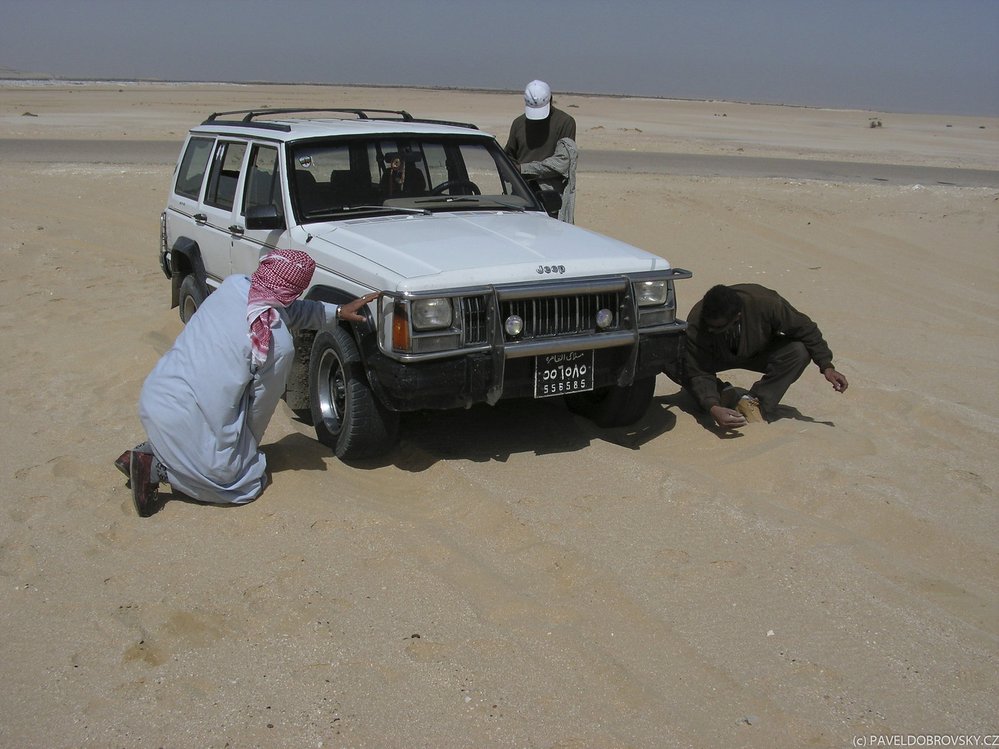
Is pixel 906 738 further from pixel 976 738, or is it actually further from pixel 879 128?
pixel 879 128

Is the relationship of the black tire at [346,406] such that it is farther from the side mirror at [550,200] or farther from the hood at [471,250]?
the side mirror at [550,200]

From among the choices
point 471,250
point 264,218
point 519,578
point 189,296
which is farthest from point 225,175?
point 519,578

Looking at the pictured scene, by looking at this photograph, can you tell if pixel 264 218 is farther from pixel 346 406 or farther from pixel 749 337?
pixel 749 337

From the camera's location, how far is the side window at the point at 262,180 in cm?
682

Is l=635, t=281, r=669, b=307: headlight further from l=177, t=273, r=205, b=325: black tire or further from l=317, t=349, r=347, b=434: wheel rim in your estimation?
l=177, t=273, r=205, b=325: black tire

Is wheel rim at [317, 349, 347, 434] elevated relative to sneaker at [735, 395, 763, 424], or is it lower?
elevated

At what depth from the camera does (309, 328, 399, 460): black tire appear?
5684 mm

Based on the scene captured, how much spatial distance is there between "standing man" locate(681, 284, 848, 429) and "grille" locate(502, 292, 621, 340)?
91cm

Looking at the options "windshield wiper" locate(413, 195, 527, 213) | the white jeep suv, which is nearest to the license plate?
the white jeep suv

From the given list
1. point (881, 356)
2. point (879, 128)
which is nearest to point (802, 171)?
point (881, 356)

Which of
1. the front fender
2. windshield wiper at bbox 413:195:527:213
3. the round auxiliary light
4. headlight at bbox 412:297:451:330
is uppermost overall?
windshield wiper at bbox 413:195:527:213

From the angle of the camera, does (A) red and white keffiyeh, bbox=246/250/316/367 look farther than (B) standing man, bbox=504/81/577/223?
No

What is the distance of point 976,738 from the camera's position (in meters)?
3.63

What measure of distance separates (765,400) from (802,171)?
1944cm
